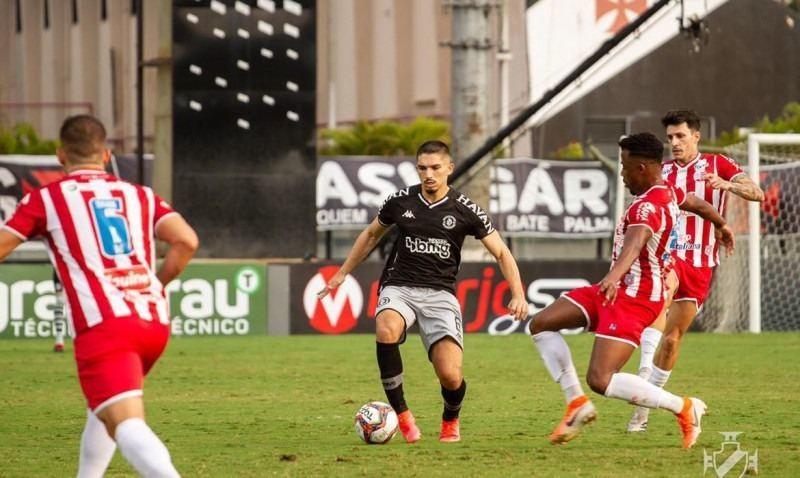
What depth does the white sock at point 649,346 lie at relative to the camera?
37.2 feet

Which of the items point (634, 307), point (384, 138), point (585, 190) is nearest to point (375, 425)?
point (634, 307)

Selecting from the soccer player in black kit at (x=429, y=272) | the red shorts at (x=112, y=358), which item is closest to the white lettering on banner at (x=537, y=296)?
the soccer player in black kit at (x=429, y=272)

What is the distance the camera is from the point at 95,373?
23.2 feet

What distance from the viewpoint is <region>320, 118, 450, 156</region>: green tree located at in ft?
125

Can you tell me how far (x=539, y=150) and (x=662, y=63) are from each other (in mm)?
3883

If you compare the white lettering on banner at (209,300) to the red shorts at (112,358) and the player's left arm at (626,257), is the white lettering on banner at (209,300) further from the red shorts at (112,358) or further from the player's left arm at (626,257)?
the red shorts at (112,358)

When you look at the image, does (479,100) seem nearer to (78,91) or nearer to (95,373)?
(95,373)

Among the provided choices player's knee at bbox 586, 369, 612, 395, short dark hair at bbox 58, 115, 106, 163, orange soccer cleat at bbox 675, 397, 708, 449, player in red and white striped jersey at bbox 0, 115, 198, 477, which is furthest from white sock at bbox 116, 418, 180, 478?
orange soccer cleat at bbox 675, 397, 708, 449

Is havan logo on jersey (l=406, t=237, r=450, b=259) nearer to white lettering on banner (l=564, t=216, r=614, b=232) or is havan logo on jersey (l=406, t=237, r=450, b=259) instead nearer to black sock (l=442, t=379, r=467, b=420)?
black sock (l=442, t=379, r=467, b=420)

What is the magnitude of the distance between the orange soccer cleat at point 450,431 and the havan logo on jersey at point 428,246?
1090mm

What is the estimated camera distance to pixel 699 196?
39.4 feet

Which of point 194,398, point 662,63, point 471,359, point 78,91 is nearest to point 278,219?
point 471,359

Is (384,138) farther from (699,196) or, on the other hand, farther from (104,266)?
(104,266)

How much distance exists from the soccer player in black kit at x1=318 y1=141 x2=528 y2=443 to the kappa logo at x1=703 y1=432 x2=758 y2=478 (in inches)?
65.4
